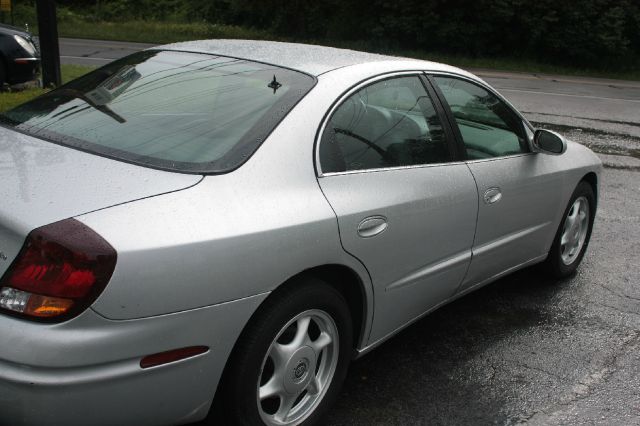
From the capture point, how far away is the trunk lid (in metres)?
2.13

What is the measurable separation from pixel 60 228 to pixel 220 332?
1.97 feet

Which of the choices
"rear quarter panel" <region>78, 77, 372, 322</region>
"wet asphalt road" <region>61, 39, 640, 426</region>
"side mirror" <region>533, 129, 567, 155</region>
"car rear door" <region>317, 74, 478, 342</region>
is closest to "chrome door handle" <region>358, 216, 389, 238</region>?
"car rear door" <region>317, 74, 478, 342</region>

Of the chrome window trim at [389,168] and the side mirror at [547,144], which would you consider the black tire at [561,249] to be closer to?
the side mirror at [547,144]

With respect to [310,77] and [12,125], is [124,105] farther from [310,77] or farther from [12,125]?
[310,77]

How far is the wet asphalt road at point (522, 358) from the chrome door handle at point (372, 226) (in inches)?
32.3

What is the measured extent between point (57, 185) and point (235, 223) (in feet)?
1.94

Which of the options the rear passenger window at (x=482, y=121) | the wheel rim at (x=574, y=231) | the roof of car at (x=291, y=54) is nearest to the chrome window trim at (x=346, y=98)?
the roof of car at (x=291, y=54)

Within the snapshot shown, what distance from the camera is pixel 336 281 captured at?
2.83 meters

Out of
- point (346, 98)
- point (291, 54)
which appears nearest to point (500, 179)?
point (346, 98)

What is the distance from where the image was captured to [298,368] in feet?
8.86

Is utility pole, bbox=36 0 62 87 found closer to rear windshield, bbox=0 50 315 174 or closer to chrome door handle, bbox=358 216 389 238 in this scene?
rear windshield, bbox=0 50 315 174

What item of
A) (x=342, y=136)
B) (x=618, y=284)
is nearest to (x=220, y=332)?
(x=342, y=136)

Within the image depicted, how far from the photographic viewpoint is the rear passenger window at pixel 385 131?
9.46ft

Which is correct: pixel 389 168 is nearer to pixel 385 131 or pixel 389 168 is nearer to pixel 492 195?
pixel 385 131
